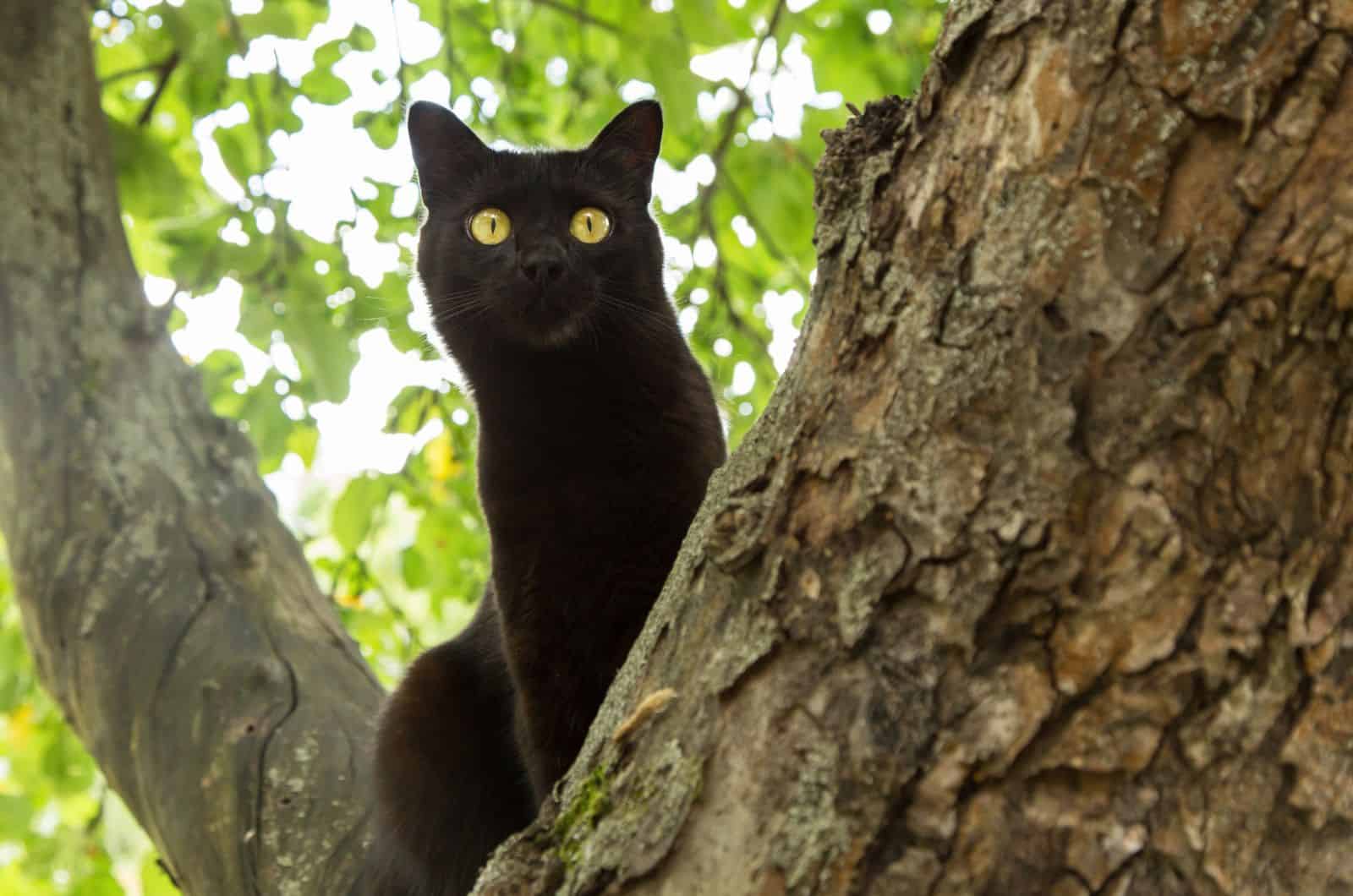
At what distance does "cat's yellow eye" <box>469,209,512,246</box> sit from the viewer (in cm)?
242

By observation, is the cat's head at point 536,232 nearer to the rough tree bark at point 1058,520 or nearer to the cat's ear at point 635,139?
the cat's ear at point 635,139

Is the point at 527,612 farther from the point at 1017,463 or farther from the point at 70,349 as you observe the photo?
the point at 70,349

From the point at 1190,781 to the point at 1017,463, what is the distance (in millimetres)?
299

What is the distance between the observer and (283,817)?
2217 millimetres

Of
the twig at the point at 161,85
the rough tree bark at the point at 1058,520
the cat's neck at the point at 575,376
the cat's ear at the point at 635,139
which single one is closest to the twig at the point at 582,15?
the cat's ear at the point at 635,139

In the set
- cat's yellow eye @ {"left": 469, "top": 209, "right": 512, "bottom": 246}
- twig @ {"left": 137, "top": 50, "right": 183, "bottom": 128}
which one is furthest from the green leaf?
twig @ {"left": 137, "top": 50, "right": 183, "bottom": 128}

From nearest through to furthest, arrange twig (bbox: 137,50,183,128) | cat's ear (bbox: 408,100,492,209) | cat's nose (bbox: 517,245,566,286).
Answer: cat's nose (bbox: 517,245,566,286) < cat's ear (bbox: 408,100,492,209) < twig (bbox: 137,50,183,128)

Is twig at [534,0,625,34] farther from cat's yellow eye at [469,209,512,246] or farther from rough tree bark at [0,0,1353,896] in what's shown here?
rough tree bark at [0,0,1353,896]

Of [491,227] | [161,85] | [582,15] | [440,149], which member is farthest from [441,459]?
[491,227]

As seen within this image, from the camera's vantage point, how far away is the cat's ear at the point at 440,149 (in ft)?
8.43

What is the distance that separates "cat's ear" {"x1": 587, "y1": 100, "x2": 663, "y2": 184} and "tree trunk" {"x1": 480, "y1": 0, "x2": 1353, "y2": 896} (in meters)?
1.58

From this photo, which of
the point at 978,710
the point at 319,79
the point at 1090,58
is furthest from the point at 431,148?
the point at 978,710

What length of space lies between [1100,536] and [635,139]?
1835 millimetres

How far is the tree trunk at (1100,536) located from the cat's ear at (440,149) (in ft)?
5.47
